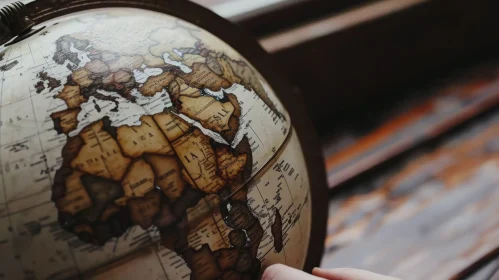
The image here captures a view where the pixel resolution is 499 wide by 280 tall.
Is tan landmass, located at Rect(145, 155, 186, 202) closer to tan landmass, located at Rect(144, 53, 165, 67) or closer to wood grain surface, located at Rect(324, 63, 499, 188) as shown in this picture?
tan landmass, located at Rect(144, 53, 165, 67)

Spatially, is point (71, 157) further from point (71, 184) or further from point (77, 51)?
point (77, 51)

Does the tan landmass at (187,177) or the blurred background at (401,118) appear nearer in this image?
the tan landmass at (187,177)

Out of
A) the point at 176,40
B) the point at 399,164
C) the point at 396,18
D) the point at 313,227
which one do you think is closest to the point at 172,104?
the point at 176,40

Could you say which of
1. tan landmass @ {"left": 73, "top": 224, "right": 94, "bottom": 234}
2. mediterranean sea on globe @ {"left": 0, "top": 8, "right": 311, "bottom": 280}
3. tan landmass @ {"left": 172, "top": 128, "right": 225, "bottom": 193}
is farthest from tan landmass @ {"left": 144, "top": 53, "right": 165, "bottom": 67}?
tan landmass @ {"left": 73, "top": 224, "right": 94, "bottom": 234}

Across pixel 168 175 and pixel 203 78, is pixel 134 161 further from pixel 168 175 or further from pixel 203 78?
pixel 203 78

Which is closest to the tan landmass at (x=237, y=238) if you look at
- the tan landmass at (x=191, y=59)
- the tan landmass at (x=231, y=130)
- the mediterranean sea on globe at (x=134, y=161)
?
the mediterranean sea on globe at (x=134, y=161)

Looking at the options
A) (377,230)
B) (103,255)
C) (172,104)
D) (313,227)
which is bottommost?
(377,230)

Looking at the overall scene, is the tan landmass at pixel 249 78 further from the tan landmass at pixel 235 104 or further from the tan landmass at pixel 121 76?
the tan landmass at pixel 121 76

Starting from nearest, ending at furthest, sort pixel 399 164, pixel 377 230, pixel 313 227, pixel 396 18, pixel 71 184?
pixel 71 184 → pixel 313 227 → pixel 377 230 → pixel 399 164 → pixel 396 18
